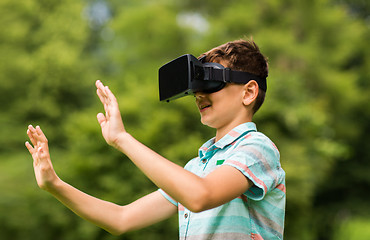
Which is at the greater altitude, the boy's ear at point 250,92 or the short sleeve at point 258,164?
the boy's ear at point 250,92

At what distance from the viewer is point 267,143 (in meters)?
1.74

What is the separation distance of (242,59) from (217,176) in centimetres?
60

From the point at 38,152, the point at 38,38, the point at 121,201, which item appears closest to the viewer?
the point at 38,152

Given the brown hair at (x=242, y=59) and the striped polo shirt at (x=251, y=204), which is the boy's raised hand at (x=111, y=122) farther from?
the brown hair at (x=242, y=59)

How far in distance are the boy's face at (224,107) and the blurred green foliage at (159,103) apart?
764 centimetres

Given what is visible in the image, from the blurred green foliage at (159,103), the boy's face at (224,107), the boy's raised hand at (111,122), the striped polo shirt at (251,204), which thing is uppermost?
the boy's raised hand at (111,122)

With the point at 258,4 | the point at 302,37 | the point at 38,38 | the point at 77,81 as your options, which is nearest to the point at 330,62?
the point at 302,37

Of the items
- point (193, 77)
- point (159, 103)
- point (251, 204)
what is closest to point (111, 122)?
point (193, 77)

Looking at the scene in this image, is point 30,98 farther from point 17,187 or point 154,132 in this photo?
point 154,132

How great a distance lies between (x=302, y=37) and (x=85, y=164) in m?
10.1

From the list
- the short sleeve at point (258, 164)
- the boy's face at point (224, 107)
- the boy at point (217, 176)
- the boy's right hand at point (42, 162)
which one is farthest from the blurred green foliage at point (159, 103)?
the short sleeve at point (258, 164)

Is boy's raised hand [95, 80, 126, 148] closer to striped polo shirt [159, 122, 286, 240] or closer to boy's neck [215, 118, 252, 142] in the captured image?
striped polo shirt [159, 122, 286, 240]

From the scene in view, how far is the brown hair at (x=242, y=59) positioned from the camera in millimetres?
1926

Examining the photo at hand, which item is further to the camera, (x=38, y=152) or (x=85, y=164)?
(x=85, y=164)
